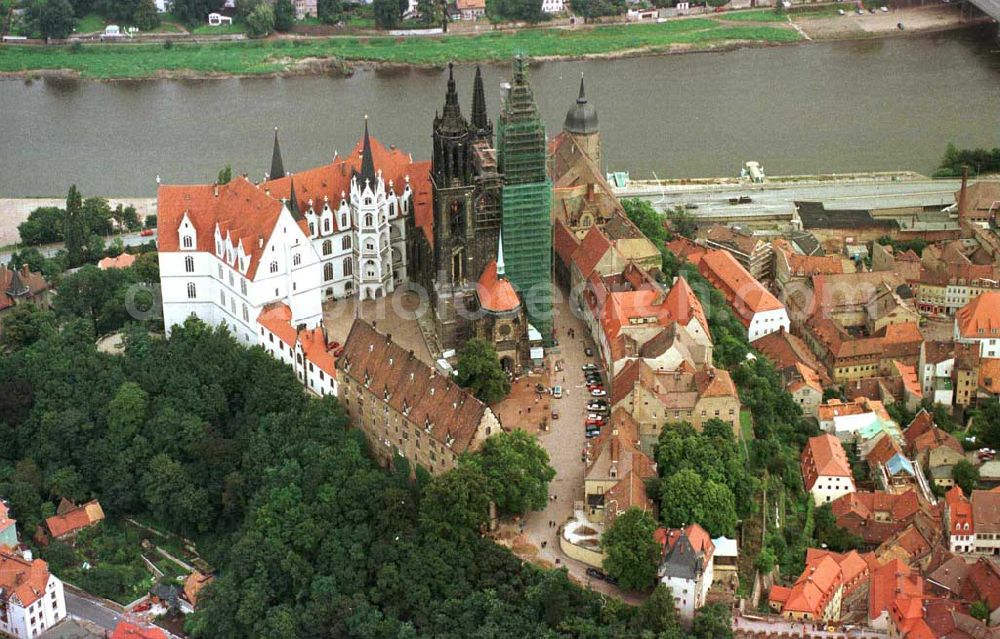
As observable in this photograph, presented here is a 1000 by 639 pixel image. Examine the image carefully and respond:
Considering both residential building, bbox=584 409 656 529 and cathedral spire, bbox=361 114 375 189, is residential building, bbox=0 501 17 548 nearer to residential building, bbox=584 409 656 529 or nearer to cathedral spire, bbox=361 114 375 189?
cathedral spire, bbox=361 114 375 189

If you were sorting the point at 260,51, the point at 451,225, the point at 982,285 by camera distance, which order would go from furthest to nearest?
the point at 260,51 < the point at 982,285 < the point at 451,225

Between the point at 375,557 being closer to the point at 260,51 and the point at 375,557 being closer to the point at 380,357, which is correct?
the point at 380,357

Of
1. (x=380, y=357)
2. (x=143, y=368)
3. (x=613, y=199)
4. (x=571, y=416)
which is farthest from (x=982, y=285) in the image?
(x=143, y=368)

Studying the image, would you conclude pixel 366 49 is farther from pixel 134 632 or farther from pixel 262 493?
pixel 134 632

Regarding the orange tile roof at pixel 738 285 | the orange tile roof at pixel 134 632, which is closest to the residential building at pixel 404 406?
the orange tile roof at pixel 134 632

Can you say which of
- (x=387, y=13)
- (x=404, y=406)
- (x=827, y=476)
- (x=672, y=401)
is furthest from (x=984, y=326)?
(x=387, y=13)

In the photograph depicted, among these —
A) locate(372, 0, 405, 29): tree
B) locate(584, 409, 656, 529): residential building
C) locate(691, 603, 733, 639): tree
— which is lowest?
locate(691, 603, 733, 639): tree

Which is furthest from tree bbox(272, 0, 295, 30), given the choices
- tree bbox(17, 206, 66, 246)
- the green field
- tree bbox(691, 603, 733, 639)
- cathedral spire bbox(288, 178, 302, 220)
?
tree bbox(691, 603, 733, 639)
